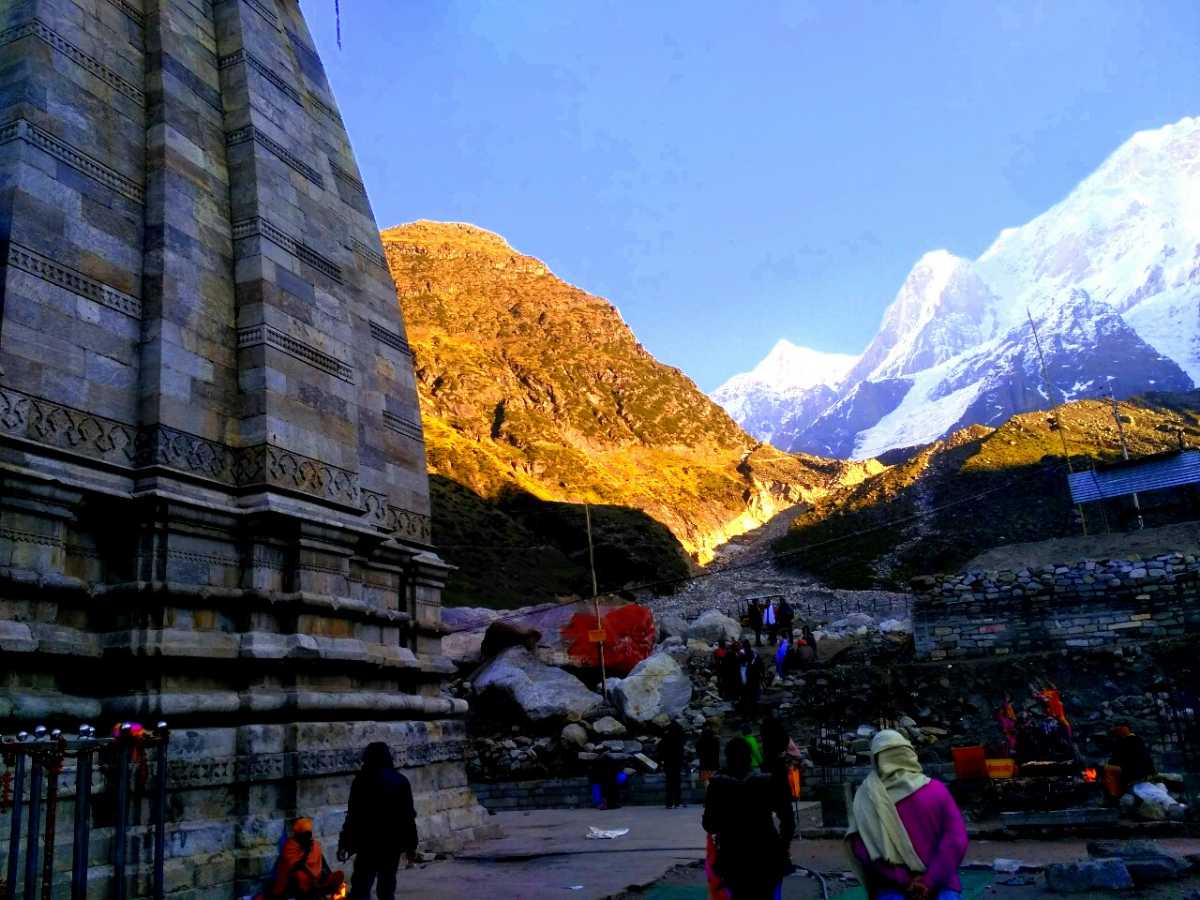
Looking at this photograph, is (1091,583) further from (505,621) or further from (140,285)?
(140,285)

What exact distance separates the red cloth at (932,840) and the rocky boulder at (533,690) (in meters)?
15.4

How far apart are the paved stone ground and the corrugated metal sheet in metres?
23.2

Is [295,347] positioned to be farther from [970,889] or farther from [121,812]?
[970,889]

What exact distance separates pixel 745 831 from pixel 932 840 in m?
1.04

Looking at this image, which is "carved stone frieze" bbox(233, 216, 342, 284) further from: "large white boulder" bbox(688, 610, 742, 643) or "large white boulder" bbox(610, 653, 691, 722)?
"large white boulder" bbox(688, 610, 742, 643)

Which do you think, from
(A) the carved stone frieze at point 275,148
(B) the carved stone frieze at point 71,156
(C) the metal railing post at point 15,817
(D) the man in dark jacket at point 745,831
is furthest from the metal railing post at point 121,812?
(A) the carved stone frieze at point 275,148

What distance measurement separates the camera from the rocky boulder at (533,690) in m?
18.7

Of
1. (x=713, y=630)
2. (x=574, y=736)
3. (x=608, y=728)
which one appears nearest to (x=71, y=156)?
(x=574, y=736)

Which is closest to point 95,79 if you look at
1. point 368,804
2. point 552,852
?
point 368,804

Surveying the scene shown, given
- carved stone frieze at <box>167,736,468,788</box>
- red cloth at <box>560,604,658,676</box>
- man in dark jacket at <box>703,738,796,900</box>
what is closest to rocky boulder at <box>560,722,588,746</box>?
red cloth at <box>560,604,658,676</box>

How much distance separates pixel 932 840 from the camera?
3.67 m

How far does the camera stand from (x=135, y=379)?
7219 millimetres

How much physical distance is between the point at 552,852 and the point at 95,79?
26.1ft

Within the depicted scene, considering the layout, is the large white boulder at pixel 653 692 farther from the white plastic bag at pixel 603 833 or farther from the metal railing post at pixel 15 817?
the metal railing post at pixel 15 817
